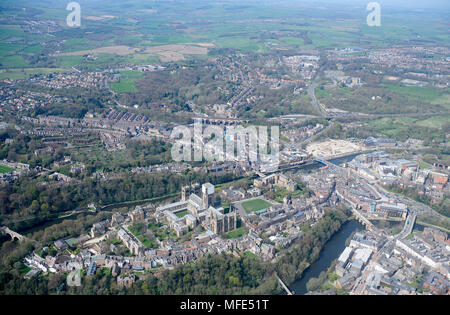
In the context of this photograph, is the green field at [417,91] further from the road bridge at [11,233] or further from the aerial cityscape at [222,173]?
the road bridge at [11,233]

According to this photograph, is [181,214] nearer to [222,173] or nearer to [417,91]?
[222,173]

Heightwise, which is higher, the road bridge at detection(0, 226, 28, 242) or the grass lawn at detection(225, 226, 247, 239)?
the road bridge at detection(0, 226, 28, 242)

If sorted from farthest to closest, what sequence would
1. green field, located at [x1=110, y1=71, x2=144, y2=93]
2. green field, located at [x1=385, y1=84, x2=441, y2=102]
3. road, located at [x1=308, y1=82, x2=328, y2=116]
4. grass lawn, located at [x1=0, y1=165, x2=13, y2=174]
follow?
green field, located at [x1=110, y1=71, x2=144, y2=93] → green field, located at [x1=385, y1=84, x2=441, y2=102] → road, located at [x1=308, y1=82, x2=328, y2=116] → grass lawn, located at [x1=0, y1=165, x2=13, y2=174]

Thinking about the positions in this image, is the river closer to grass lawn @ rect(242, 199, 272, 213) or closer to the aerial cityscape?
the aerial cityscape

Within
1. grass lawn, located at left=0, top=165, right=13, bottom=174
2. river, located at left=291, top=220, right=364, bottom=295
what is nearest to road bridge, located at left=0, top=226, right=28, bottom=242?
grass lawn, located at left=0, top=165, right=13, bottom=174

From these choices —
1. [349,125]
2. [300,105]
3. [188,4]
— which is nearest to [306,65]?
[300,105]

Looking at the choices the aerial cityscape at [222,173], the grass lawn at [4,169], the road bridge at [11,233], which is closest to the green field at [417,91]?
the aerial cityscape at [222,173]

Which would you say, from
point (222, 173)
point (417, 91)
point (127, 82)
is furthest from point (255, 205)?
point (417, 91)
